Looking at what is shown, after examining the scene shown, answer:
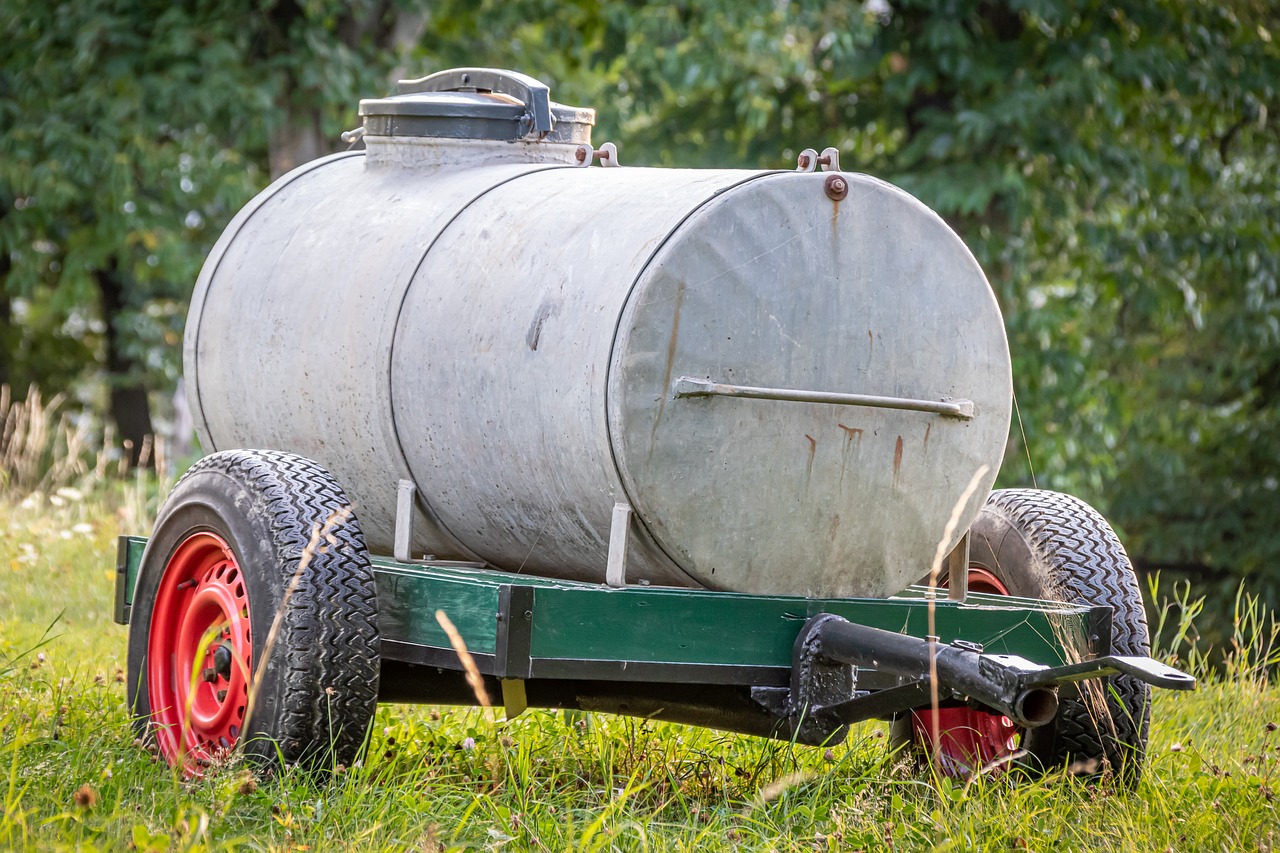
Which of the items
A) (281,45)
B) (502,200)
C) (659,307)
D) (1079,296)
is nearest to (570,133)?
(502,200)

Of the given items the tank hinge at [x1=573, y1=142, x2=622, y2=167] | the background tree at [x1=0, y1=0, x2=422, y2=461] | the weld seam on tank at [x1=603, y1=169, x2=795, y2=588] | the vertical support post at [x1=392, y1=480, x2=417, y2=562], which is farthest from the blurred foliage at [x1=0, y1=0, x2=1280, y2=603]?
the weld seam on tank at [x1=603, y1=169, x2=795, y2=588]

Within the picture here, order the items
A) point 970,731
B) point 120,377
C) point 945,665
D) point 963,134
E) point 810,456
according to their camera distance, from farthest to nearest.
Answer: point 120,377
point 963,134
point 970,731
point 810,456
point 945,665

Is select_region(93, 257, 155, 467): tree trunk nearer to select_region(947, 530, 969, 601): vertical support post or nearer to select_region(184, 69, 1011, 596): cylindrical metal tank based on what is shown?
select_region(184, 69, 1011, 596): cylindrical metal tank

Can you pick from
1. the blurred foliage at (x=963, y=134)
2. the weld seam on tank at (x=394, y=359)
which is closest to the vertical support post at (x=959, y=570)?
the weld seam on tank at (x=394, y=359)

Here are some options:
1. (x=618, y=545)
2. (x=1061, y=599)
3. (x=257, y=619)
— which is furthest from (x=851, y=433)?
(x=257, y=619)

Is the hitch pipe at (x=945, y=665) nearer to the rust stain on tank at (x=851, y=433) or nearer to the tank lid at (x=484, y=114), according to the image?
the rust stain on tank at (x=851, y=433)

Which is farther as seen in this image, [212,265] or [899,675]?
[212,265]

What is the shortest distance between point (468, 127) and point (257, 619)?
5.82ft

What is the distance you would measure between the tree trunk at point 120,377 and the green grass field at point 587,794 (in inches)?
458

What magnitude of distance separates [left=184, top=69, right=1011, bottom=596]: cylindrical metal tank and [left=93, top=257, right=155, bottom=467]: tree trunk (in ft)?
38.6

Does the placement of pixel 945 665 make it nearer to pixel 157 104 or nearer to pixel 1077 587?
pixel 1077 587

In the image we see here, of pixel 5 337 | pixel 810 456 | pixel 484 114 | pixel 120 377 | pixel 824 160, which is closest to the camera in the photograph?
pixel 810 456

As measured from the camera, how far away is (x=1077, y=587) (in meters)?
3.91

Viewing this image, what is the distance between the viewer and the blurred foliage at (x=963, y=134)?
10391mm
